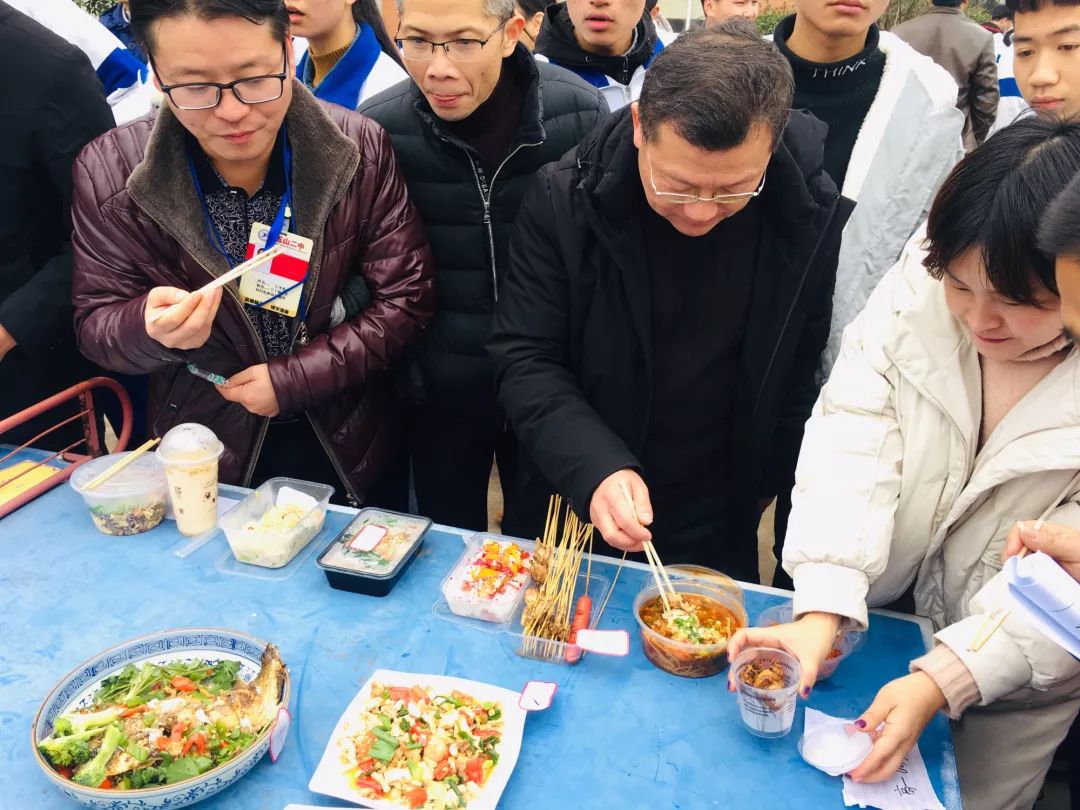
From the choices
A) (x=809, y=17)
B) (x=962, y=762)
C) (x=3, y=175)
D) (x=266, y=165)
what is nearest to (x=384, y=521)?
(x=266, y=165)

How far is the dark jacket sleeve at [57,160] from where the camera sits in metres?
2.17

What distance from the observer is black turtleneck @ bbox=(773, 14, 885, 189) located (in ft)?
7.63

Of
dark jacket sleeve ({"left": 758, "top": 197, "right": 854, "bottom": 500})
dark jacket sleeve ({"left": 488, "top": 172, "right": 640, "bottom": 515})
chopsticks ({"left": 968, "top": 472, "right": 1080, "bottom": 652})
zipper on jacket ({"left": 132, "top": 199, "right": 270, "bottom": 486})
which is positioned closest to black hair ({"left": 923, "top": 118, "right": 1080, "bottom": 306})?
chopsticks ({"left": 968, "top": 472, "right": 1080, "bottom": 652})

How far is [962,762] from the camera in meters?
1.50

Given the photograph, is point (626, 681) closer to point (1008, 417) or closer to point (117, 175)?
point (1008, 417)

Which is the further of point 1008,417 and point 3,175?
point 3,175

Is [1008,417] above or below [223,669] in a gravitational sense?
above

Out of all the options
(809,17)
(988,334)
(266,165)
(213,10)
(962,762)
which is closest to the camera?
(988,334)

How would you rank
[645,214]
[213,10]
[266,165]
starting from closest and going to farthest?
[213,10] < [645,214] < [266,165]

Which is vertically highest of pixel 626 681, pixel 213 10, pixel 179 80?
pixel 213 10

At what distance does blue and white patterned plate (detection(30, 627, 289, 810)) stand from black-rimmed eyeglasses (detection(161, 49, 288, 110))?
115 centimetres

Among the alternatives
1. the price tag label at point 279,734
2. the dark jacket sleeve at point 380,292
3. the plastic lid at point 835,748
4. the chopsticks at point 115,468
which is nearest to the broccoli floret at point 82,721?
the price tag label at point 279,734

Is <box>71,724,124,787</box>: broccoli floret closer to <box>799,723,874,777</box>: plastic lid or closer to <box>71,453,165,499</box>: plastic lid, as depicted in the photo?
<box>71,453,165,499</box>: plastic lid

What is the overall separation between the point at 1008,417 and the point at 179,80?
1.87 metres
